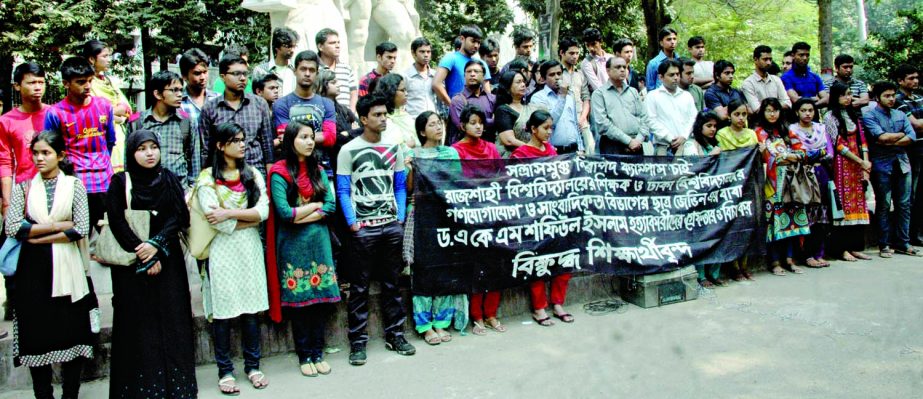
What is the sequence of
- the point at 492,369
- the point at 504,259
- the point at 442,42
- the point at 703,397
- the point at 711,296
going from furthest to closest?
the point at 442,42 → the point at 711,296 → the point at 504,259 → the point at 492,369 → the point at 703,397

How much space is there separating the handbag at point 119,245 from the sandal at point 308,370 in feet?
4.05

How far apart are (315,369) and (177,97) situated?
1.99 m

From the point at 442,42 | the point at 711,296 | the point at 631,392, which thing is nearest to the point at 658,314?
the point at 711,296

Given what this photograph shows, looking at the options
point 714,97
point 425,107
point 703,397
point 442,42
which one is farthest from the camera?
point 442,42

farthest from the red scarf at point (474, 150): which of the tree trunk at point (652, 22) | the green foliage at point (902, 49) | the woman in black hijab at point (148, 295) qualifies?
the tree trunk at point (652, 22)

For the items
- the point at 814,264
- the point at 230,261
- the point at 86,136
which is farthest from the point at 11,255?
the point at 814,264

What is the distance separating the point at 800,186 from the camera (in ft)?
22.4

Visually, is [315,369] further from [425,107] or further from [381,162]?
[425,107]

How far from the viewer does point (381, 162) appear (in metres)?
4.67

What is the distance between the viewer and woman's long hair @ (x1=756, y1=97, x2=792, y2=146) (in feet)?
22.7

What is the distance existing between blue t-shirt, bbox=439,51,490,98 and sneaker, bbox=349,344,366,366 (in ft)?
10.3

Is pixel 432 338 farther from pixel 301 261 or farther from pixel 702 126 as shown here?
pixel 702 126

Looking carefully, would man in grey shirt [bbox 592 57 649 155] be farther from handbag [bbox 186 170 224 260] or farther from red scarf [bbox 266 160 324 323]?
handbag [bbox 186 170 224 260]

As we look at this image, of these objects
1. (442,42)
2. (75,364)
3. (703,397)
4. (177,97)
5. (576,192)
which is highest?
(442,42)
